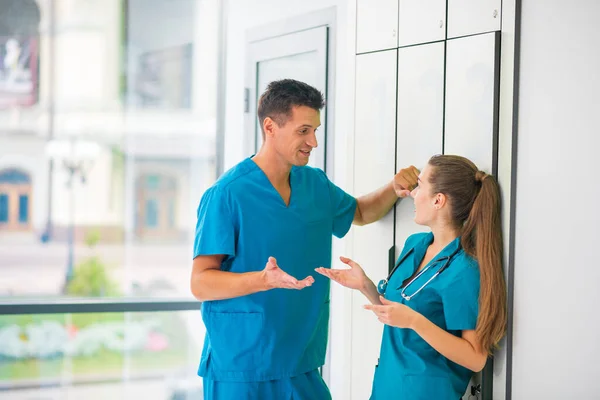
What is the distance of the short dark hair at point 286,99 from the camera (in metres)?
2.11

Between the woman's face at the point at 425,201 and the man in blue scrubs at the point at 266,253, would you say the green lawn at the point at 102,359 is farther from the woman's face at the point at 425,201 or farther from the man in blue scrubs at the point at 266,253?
the woman's face at the point at 425,201

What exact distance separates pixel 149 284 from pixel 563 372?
2.50 m

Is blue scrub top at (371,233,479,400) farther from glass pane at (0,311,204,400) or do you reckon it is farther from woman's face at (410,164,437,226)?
glass pane at (0,311,204,400)

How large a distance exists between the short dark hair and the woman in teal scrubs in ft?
1.39

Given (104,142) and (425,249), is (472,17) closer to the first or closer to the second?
(425,249)

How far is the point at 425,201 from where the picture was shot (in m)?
1.91

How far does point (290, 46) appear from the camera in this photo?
292 cm

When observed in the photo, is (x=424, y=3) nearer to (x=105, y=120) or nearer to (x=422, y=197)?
(x=422, y=197)

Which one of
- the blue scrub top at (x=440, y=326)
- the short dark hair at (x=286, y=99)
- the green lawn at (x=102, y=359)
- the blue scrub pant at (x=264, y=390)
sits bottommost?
the green lawn at (x=102, y=359)

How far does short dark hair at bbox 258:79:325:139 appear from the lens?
A: 6.91 ft

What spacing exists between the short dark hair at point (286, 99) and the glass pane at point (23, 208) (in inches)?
77.5

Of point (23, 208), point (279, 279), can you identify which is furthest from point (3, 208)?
point (279, 279)

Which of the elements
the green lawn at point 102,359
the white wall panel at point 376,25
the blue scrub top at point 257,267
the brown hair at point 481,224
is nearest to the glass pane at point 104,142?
the green lawn at point 102,359

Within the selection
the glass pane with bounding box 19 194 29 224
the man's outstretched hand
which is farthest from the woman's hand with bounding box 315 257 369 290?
the glass pane with bounding box 19 194 29 224
